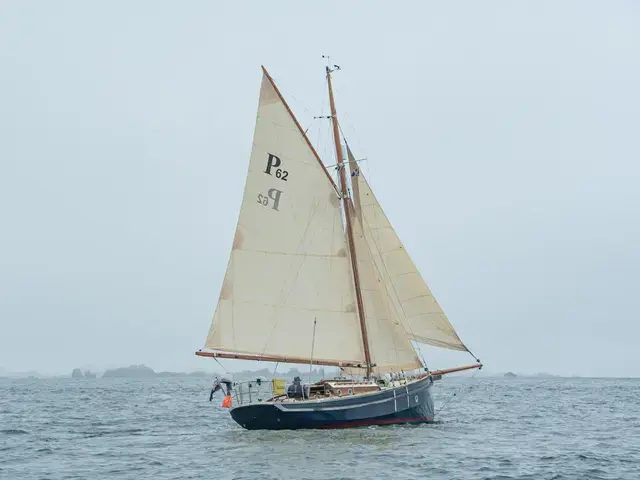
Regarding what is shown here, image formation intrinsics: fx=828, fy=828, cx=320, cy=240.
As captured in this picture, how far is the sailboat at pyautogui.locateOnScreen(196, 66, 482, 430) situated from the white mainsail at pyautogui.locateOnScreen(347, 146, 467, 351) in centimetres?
6

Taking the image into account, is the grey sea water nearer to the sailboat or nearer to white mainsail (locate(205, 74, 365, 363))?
the sailboat

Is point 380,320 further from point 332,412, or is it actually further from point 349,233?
point 332,412

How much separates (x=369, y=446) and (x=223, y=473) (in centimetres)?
832

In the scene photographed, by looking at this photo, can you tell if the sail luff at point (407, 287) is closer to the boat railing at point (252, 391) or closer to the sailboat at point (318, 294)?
the sailboat at point (318, 294)

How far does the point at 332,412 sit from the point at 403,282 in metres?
8.31

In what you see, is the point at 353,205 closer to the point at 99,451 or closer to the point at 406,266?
the point at 406,266

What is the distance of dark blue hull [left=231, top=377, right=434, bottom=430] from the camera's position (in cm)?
4141

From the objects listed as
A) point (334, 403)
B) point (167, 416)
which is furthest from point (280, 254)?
point (167, 416)

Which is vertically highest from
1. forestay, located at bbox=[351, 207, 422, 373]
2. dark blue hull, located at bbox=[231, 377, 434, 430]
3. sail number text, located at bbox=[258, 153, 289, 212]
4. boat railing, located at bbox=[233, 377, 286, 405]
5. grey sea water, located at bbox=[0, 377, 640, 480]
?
sail number text, located at bbox=[258, 153, 289, 212]

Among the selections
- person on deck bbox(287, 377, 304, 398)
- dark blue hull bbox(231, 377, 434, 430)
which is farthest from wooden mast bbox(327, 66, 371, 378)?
person on deck bbox(287, 377, 304, 398)

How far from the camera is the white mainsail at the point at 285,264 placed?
4319cm

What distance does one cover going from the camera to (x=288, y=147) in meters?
43.9

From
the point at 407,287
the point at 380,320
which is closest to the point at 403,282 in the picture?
the point at 407,287

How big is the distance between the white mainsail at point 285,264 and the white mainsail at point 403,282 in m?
2.15
